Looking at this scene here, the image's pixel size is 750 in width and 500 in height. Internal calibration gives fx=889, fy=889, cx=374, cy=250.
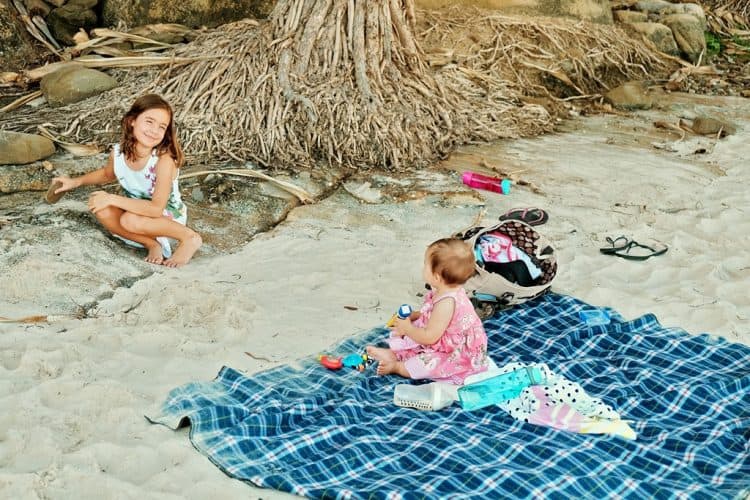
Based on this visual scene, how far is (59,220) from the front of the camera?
5211 millimetres

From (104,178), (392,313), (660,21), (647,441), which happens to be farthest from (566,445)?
(660,21)

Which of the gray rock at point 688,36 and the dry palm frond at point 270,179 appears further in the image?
the gray rock at point 688,36

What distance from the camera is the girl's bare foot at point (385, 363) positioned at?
396 centimetres

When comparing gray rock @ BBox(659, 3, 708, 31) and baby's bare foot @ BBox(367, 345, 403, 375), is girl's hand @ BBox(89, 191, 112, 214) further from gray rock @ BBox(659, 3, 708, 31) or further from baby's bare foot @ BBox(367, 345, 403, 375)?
gray rock @ BBox(659, 3, 708, 31)

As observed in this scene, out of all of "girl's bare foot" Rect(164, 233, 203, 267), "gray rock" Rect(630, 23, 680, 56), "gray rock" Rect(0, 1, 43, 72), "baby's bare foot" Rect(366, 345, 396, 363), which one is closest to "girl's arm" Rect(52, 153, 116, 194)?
"girl's bare foot" Rect(164, 233, 203, 267)

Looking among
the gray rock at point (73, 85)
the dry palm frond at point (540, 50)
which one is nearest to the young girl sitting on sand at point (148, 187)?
the gray rock at point (73, 85)

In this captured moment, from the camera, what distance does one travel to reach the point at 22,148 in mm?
5977

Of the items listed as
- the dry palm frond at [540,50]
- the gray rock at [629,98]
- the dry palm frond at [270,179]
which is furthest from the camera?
the gray rock at [629,98]

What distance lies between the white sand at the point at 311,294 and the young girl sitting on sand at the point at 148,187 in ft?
0.71

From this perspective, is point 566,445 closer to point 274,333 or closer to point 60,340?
point 274,333

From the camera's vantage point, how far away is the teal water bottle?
146 inches

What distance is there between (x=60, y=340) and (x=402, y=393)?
156 centimetres

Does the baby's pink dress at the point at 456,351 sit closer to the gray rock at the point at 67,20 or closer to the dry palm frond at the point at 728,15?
the gray rock at the point at 67,20

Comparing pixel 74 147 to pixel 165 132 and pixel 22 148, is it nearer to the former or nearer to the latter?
pixel 22 148
